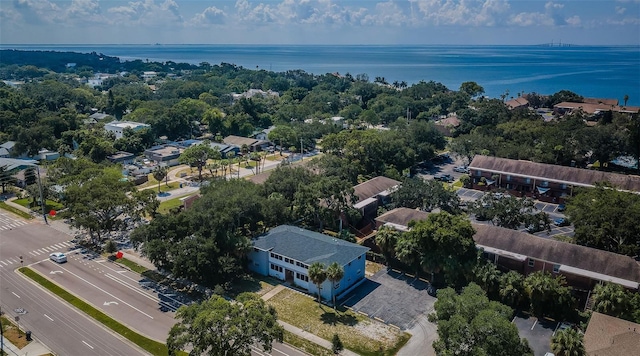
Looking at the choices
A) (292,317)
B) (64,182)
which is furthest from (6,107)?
(292,317)

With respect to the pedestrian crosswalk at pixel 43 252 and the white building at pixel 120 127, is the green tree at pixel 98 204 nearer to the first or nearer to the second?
the pedestrian crosswalk at pixel 43 252

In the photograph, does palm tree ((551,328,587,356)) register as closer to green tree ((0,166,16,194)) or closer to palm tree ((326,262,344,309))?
palm tree ((326,262,344,309))

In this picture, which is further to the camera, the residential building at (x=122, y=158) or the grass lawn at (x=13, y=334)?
the residential building at (x=122, y=158)

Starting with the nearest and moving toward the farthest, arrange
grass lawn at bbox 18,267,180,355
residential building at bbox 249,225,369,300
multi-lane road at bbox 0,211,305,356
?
1. grass lawn at bbox 18,267,180,355
2. multi-lane road at bbox 0,211,305,356
3. residential building at bbox 249,225,369,300

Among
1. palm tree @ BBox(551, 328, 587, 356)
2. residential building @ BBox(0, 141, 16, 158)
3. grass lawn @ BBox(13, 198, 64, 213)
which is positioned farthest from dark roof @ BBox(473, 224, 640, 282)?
residential building @ BBox(0, 141, 16, 158)

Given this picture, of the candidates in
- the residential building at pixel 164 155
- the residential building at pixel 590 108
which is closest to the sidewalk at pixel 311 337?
the residential building at pixel 164 155

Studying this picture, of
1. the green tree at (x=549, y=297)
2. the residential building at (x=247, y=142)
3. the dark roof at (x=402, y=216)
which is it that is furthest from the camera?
the residential building at (x=247, y=142)

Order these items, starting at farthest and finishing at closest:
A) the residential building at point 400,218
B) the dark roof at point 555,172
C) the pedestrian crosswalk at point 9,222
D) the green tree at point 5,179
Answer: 1. the green tree at point 5,179
2. the dark roof at point 555,172
3. the pedestrian crosswalk at point 9,222
4. the residential building at point 400,218
